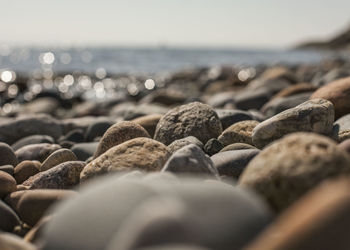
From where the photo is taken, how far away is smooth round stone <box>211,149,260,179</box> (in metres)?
2.86

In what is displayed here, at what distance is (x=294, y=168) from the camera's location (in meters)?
2.02

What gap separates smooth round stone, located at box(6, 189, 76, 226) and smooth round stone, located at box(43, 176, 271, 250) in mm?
923

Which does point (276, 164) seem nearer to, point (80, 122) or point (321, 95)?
point (321, 95)

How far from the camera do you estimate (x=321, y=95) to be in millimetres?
4281

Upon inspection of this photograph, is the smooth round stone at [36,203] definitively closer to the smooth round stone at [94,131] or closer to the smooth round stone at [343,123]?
the smooth round stone at [343,123]

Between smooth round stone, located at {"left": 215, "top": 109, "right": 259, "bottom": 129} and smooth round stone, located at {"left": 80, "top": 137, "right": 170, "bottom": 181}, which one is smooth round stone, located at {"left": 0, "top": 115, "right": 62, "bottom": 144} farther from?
smooth round stone, located at {"left": 80, "top": 137, "right": 170, "bottom": 181}

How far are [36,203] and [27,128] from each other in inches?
129

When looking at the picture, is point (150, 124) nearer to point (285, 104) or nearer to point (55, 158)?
point (55, 158)

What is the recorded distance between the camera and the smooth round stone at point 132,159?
2.78 m

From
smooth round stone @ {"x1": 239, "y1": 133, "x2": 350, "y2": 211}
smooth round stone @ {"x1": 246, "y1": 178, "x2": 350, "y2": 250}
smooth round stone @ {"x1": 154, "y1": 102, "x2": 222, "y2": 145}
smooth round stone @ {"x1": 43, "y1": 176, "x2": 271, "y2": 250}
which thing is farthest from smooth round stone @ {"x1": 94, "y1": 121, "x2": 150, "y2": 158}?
smooth round stone @ {"x1": 246, "y1": 178, "x2": 350, "y2": 250}

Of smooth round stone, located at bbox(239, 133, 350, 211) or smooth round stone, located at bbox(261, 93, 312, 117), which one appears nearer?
smooth round stone, located at bbox(239, 133, 350, 211)

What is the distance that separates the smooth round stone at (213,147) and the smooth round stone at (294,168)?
1.27 m

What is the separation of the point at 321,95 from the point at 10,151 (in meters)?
3.02

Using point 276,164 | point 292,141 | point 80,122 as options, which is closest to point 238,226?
point 276,164
